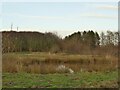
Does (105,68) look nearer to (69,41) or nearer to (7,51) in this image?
(7,51)

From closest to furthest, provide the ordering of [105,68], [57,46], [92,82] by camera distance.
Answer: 1. [92,82]
2. [105,68]
3. [57,46]

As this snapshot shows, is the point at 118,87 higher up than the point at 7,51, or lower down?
lower down

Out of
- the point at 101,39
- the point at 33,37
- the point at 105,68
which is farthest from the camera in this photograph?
the point at 101,39

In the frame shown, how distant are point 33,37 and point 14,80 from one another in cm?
1115

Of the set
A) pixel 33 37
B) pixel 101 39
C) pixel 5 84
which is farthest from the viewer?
pixel 101 39

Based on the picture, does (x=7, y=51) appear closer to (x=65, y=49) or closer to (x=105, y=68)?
(x=105, y=68)

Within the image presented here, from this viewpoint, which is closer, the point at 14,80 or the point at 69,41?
the point at 14,80

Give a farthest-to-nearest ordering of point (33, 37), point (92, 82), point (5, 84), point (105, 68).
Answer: point (33, 37) → point (105, 68) → point (92, 82) → point (5, 84)

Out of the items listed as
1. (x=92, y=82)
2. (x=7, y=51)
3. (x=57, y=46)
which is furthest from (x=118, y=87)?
(x=57, y=46)

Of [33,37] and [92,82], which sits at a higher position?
[33,37]

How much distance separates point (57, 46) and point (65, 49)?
1.05 meters

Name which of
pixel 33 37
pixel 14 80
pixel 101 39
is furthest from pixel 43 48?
pixel 14 80

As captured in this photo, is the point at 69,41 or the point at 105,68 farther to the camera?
the point at 69,41

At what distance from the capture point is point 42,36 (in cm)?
1852
